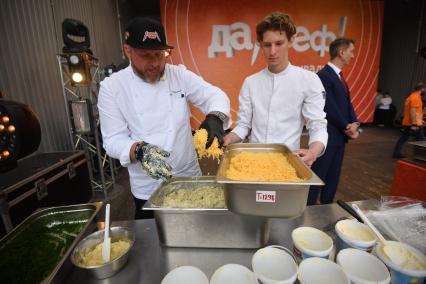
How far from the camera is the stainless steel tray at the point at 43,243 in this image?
3.54 ft

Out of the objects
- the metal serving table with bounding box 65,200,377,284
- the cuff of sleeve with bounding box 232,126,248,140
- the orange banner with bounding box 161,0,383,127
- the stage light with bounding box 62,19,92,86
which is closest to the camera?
the metal serving table with bounding box 65,200,377,284

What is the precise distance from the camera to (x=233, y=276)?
2.52ft

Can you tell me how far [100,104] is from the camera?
65.0 inches

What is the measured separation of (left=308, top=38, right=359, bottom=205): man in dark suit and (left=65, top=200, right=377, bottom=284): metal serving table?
168 centimetres

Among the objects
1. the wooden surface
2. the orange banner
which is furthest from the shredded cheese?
the orange banner

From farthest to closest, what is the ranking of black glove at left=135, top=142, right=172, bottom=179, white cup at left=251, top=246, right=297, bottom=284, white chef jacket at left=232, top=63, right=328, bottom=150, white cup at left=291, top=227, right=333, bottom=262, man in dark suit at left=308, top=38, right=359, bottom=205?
man in dark suit at left=308, top=38, right=359, bottom=205 < white chef jacket at left=232, top=63, right=328, bottom=150 < black glove at left=135, top=142, right=172, bottom=179 < white cup at left=291, top=227, right=333, bottom=262 < white cup at left=251, top=246, right=297, bottom=284

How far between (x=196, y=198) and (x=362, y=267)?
2.32 ft

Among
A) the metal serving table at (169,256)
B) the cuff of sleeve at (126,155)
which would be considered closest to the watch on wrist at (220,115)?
the cuff of sleeve at (126,155)

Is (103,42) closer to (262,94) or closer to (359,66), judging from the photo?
(262,94)

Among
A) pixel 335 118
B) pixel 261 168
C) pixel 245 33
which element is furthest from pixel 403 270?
pixel 245 33

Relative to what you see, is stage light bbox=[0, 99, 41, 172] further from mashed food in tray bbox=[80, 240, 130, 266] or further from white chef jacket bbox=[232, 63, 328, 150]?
white chef jacket bbox=[232, 63, 328, 150]

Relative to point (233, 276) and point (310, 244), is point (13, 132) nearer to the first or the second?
point (233, 276)

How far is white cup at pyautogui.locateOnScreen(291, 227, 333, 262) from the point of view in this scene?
2.66 feet

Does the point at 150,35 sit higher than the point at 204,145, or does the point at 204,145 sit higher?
the point at 150,35
